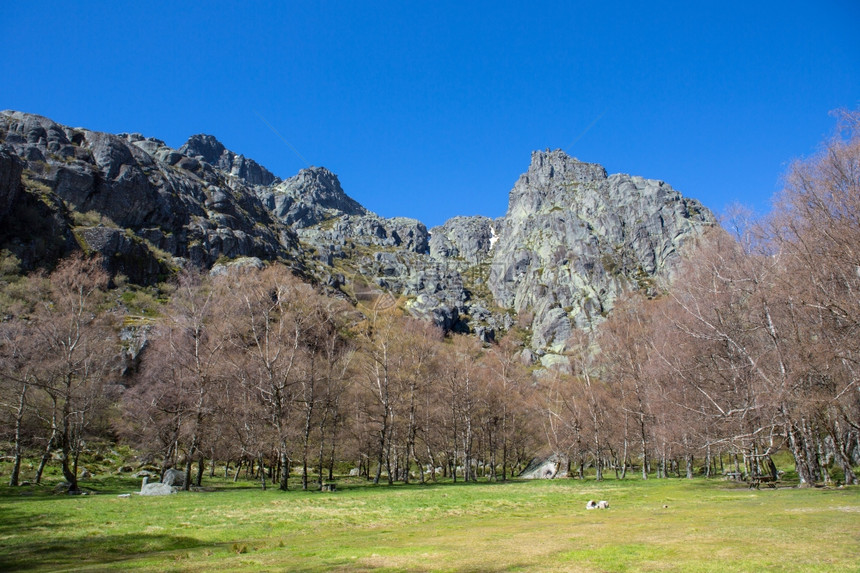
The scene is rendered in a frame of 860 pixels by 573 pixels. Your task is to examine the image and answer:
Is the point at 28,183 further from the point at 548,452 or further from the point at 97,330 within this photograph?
the point at 548,452

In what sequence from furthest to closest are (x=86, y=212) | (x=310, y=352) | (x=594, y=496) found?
(x=86, y=212)
(x=310, y=352)
(x=594, y=496)

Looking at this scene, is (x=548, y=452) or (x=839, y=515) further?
(x=548, y=452)

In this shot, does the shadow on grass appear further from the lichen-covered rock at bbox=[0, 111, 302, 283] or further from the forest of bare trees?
the lichen-covered rock at bbox=[0, 111, 302, 283]

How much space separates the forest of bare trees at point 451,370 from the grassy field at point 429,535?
7583mm

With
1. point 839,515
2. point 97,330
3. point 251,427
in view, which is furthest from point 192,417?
point 839,515

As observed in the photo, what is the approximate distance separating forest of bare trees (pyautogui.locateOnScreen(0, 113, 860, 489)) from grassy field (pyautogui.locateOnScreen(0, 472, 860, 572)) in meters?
7.58

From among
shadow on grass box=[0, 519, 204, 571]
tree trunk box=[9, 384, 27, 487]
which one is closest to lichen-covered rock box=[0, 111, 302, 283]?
tree trunk box=[9, 384, 27, 487]

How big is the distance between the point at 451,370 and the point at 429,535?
34204mm

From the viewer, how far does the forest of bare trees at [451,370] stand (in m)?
27.8

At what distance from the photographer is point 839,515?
1463cm

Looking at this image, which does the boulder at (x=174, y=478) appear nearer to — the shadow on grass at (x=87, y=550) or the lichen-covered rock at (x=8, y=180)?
the shadow on grass at (x=87, y=550)

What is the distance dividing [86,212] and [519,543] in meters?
143

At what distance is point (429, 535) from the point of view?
14633 mm

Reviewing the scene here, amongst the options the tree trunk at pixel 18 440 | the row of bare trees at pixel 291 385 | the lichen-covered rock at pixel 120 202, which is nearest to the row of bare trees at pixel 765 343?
the row of bare trees at pixel 291 385
